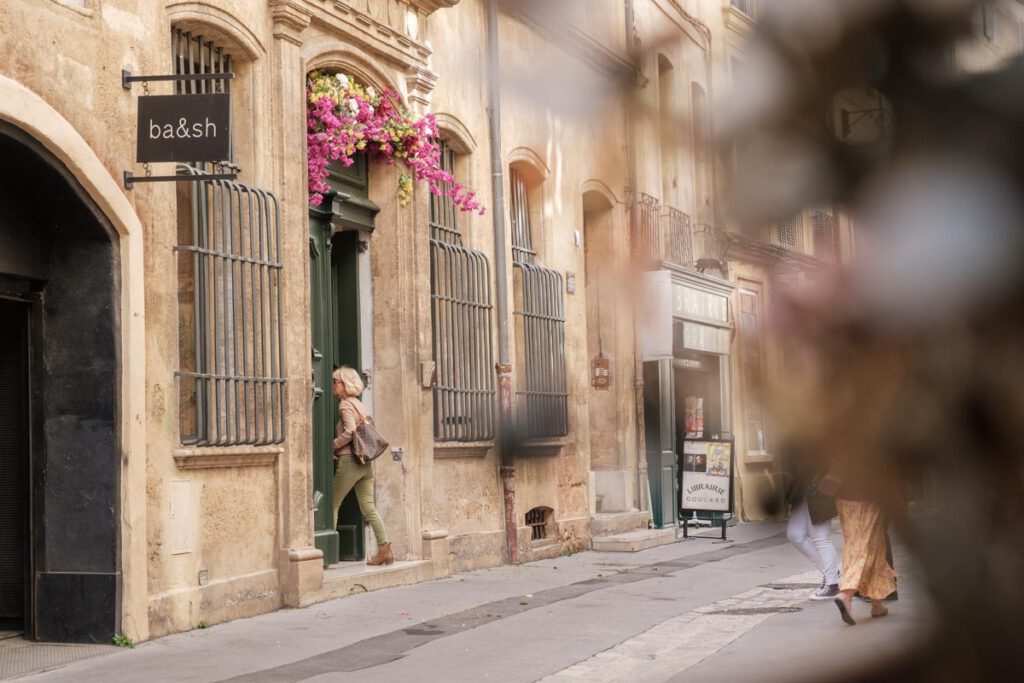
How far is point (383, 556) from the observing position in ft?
38.1

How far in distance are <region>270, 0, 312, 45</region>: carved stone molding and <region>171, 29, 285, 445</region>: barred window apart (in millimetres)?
476

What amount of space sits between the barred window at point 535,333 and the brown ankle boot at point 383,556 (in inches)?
372

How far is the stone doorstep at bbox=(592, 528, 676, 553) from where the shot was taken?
50.2ft

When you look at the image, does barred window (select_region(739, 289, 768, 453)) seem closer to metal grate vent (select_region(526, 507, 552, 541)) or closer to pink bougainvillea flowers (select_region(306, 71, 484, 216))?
pink bougainvillea flowers (select_region(306, 71, 484, 216))

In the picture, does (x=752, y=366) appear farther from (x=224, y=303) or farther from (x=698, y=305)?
(x=224, y=303)

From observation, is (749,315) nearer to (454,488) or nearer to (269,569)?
(269,569)

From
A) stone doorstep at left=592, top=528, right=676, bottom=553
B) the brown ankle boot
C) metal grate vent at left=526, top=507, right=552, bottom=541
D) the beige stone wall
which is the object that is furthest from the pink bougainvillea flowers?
stone doorstep at left=592, top=528, right=676, bottom=553

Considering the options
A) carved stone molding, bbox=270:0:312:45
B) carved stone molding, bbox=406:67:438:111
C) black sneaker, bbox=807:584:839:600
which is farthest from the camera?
black sneaker, bbox=807:584:839:600

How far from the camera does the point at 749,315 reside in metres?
0.90

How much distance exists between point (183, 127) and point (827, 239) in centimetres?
792

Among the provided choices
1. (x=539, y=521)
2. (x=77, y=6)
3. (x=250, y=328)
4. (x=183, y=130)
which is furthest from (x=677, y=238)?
(x=539, y=521)

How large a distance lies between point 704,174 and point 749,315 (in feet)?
0.38

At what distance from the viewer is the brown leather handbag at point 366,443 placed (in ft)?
36.8

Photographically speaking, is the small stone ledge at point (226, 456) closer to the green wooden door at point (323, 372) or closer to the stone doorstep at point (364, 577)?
the stone doorstep at point (364, 577)
